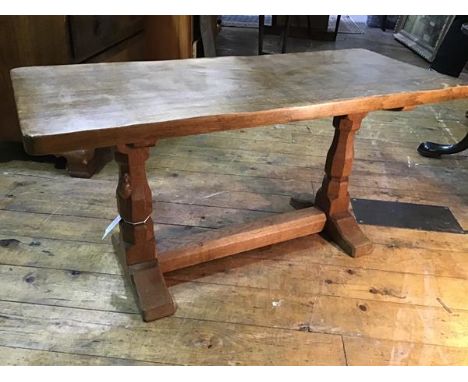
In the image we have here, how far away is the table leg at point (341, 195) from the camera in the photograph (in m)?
1.42

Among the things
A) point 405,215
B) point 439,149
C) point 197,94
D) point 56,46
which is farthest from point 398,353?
point 56,46

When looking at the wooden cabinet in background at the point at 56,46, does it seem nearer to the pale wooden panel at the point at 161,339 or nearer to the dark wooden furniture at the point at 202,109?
the dark wooden furniture at the point at 202,109

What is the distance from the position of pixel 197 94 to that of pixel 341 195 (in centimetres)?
63

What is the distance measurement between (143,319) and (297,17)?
12.8ft

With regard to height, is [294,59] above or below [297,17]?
above

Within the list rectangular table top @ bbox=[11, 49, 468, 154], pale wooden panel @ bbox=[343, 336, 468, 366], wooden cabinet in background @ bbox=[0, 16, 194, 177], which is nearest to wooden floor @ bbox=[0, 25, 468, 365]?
pale wooden panel @ bbox=[343, 336, 468, 366]

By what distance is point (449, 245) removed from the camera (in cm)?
155

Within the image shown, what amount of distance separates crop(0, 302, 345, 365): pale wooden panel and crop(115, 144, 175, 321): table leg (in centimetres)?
5

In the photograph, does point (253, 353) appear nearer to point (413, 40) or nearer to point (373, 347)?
point (373, 347)

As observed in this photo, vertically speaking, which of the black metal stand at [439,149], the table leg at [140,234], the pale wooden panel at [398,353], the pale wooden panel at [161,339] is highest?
the table leg at [140,234]

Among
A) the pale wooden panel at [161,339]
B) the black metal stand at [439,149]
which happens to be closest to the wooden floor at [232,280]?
the pale wooden panel at [161,339]

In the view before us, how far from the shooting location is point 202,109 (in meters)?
1.05

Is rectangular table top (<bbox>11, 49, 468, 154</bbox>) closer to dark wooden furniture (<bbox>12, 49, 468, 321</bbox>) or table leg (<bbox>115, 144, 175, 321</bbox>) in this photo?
dark wooden furniture (<bbox>12, 49, 468, 321</bbox>)
